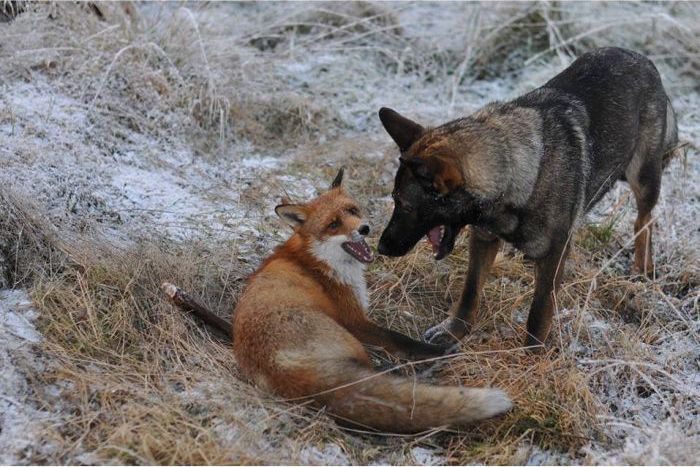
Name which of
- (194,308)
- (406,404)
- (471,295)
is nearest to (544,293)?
(471,295)

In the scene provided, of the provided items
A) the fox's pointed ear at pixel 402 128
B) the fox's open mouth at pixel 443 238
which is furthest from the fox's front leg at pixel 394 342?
the fox's pointed ear at pixel 402 128

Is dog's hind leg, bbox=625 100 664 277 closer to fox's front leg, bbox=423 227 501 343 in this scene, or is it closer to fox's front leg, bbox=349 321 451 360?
fox's front leg, bbox=423 227 501 343

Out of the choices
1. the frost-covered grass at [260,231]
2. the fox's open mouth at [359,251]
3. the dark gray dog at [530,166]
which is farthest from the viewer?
the fox's open mouth at [359,251]

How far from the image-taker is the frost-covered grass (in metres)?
3.69

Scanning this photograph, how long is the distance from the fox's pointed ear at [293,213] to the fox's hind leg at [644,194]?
8.01 feet

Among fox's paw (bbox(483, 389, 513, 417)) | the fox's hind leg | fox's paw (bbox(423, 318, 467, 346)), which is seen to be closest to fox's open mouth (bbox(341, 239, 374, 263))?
fox's paw (bbox(423, 318, 467, 346))

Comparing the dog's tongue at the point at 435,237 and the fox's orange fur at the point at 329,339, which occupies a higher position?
the dog's tongue at the point at 435,237

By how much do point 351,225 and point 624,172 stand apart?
232 cm

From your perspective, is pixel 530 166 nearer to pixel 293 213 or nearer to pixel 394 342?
pixel 394 342

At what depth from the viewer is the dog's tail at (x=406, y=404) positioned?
11.7 ft

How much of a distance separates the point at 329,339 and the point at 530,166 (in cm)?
154

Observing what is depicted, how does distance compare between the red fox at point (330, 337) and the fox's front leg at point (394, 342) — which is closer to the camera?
the red fox at point (330, 337)

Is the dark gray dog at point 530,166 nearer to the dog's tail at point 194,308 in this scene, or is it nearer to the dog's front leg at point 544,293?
the dog's front leg at point 544,293

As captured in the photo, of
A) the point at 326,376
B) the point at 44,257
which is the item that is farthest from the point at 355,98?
the point at 326,376
